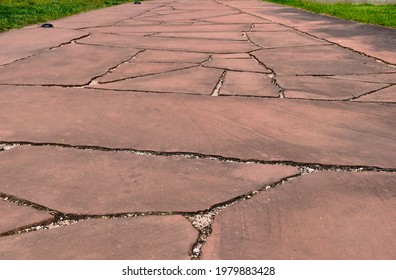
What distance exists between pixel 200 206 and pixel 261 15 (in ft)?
14.8

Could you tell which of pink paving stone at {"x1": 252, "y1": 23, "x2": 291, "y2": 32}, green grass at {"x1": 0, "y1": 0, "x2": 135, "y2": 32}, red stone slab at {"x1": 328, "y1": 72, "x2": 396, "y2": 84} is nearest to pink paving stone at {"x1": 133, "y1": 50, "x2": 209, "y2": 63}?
red stone slab at {"x1": 328, "y1": 72, "x2": 396, "y2": 84}

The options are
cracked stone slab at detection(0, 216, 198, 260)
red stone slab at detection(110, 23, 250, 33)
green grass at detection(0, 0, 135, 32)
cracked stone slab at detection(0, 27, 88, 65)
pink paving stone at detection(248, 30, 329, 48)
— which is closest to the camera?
cracked stone slab at detection(0, 216, 198, 260)

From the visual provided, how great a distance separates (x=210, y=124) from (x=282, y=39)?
6.79 ft

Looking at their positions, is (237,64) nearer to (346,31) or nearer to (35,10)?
(346,31)

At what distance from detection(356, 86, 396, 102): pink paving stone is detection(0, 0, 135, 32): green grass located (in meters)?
2.97

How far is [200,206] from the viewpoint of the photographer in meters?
1.14

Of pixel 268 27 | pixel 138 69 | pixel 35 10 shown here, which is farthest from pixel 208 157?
pixel 35 10

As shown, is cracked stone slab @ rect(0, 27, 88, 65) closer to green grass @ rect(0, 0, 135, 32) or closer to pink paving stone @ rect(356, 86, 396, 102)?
green grass @ rect(0, 0, 135, 32)

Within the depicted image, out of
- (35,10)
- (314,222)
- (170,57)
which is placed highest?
(35,10)

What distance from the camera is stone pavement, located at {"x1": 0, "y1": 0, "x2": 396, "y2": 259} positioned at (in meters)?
1.02

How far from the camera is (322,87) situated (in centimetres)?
216

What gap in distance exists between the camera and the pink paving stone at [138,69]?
A: 235 centimetres
